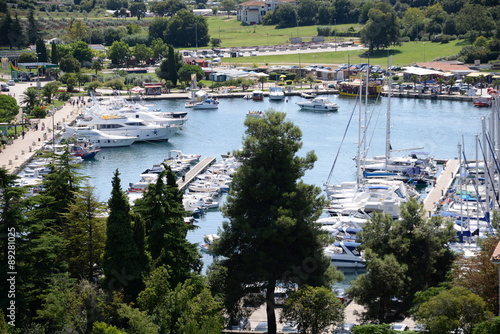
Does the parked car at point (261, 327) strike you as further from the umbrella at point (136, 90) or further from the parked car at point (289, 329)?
the umbrella at point (136, 90)

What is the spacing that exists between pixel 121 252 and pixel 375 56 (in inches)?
3138

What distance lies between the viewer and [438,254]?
86.6 feet

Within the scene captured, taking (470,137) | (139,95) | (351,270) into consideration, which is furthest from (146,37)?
(351,270)

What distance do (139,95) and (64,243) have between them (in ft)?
184

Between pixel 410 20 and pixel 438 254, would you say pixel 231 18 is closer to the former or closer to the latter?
pixel 410 20

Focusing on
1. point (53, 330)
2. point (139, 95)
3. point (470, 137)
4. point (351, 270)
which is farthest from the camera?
point (139, 95)

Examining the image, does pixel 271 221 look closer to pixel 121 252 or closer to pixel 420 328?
pixel 121 252

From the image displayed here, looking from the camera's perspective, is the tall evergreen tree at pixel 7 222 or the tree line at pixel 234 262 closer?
the tree line at pixel 234 262

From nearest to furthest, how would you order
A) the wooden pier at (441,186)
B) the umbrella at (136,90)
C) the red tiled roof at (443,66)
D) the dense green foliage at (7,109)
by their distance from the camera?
the wooden pier at (441,186) → the dense green foliage at (7,109) → the umbrella at (136,90) → the red tiled roof at (443,66)

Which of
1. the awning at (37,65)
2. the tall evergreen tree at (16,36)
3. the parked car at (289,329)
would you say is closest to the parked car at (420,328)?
the parked car at (289,329)

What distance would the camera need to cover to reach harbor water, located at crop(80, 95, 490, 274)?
173ft

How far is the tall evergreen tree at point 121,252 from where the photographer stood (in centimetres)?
2386

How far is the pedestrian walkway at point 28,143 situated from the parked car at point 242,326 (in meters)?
24.4

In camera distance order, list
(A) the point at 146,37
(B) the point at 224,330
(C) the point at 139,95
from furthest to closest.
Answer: (A) the point at 146,37, (C) the point at 139,95, (B) the point at 224,330
